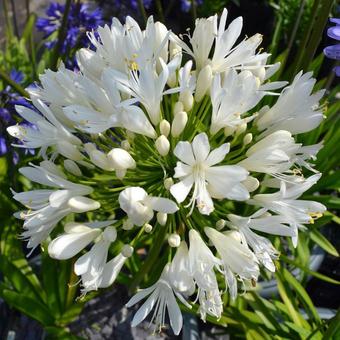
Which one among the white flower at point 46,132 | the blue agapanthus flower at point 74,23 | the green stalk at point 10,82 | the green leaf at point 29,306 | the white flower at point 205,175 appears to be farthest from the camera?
the blue agapanthus flower at point 74,23

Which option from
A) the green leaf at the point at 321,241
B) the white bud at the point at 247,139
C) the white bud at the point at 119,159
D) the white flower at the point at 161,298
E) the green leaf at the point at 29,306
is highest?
the white bud at the point at 247,139

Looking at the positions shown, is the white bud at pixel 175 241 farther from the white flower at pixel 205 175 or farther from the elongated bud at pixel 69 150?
the elongated bud at pixel 69 150

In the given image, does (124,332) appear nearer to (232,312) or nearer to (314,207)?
(232,312)

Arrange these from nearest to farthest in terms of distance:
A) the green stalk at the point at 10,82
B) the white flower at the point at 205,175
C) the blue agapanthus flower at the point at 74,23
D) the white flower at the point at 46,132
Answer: the white flower at the point at 205,175 → the white flower at the point at 46,132 → the green stalk at the point at 10,82 → the blue agapanthus flower at the point at 74,23

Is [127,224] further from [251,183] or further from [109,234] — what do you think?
[251,183]

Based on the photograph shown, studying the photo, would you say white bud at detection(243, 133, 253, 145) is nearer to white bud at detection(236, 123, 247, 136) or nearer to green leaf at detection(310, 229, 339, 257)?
white bud at detection(236, 123, 247, 136)

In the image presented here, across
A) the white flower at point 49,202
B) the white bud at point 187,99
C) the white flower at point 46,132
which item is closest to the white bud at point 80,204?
the white flower at point 49,202

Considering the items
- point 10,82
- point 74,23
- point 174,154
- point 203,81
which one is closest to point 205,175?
point 174,154

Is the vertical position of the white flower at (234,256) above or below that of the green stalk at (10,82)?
below
